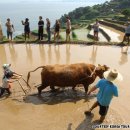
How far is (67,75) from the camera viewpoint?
31.7ft

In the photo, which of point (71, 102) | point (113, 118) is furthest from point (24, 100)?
point (113, 118)

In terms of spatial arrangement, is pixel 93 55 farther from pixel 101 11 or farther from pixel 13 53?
pixel 101 11

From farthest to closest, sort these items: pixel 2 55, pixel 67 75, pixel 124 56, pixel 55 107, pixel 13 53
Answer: pixel 13 53 < pixel 2 55 < pixel 124 56 < pixel 67 75 < pixel 55 107

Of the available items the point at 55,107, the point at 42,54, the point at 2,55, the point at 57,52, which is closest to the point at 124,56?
the point at 57,52

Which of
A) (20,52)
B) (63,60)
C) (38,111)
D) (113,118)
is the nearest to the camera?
(113,118)

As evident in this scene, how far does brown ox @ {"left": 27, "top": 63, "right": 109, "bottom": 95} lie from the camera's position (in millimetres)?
9648

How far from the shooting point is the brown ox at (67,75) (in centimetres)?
965

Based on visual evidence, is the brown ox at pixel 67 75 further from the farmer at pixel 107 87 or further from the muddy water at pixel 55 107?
the farmer at pixel 107 87

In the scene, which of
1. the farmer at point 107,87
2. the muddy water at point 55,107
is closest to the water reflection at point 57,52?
the muddy water at point 55,107

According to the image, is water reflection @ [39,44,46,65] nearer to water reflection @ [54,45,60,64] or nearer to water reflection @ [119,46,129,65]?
water reflection @ [54,45,60,64]

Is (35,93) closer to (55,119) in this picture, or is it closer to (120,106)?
(55,119)

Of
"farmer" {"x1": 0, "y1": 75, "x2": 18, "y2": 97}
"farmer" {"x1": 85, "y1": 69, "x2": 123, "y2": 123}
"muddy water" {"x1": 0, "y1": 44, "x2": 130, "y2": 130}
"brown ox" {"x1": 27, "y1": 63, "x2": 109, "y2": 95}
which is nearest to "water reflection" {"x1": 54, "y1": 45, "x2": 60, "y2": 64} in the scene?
"muddy water" {"x1": 0, "y1": 44, "x2": 130, "y2": 130}

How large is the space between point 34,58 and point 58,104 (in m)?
5.67

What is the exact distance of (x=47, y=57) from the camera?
1462 centimetres
